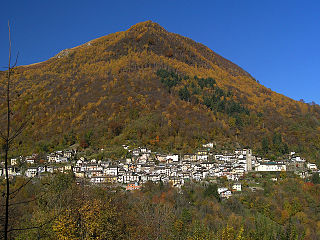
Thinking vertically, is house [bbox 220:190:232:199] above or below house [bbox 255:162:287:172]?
below

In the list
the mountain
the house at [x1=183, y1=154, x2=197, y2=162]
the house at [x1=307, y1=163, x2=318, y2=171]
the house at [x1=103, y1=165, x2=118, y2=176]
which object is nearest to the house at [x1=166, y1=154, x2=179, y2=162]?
the house at [x1=183, y1=154, x2=197, y2=162]

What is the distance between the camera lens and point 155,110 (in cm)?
6334

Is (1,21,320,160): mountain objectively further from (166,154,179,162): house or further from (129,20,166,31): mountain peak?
(129,20,166,31): mountain peak

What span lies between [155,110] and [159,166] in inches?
787

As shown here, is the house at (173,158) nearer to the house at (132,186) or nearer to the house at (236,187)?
the house at (132,186)

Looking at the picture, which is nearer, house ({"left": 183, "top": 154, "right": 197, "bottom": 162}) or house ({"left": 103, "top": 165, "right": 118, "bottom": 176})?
house ({"left": 103, "top": 165, "right": 118, "bottom": 176})

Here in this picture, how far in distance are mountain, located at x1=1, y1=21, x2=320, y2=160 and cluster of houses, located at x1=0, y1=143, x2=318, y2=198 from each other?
13.8 feet

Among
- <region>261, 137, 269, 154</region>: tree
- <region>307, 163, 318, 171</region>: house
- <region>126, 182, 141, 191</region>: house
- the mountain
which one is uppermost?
the mountain

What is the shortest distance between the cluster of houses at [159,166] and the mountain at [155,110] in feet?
13.8

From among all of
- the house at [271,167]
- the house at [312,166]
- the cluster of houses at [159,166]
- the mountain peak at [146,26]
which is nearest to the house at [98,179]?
the cluster of houses at [159,166]

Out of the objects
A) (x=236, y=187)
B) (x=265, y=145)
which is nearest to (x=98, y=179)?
(x=236, y=187)

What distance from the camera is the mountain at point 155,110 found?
5603 centimetres

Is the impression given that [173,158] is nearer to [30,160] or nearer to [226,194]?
[226,194]

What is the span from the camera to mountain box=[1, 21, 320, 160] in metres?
56.0
